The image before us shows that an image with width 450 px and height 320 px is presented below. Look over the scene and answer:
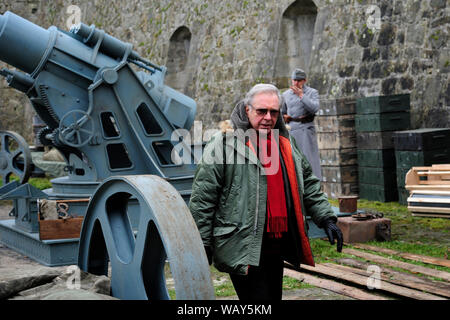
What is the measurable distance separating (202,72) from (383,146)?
24.0 ft

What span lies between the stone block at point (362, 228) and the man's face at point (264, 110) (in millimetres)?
3610

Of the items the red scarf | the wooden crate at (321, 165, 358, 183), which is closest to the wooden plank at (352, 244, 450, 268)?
the red scarf

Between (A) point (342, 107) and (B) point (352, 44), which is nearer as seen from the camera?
(A) point (342, 107)

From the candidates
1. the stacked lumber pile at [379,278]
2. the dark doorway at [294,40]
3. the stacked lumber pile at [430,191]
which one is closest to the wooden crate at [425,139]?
the stacked lumber pile at [430,191]

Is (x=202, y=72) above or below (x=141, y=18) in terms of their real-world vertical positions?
below

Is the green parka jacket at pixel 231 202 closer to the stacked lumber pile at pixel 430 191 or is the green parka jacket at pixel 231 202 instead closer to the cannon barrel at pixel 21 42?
the cannon barrel at pixel 21 42

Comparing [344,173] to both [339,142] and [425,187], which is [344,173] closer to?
[339,142]

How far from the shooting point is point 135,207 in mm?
6770

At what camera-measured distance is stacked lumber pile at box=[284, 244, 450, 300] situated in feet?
15.8

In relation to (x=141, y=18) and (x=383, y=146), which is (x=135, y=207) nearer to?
Answer: (x=383, y=146)

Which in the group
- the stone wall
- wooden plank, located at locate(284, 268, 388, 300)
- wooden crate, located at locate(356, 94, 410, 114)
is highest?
the stone wall

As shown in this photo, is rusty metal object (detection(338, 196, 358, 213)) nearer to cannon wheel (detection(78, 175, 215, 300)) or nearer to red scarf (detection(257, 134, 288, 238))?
red scarf (detection(257, 134, 288, 238))

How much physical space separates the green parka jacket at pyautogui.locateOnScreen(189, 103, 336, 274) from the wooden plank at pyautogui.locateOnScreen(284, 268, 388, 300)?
68.6 inches
